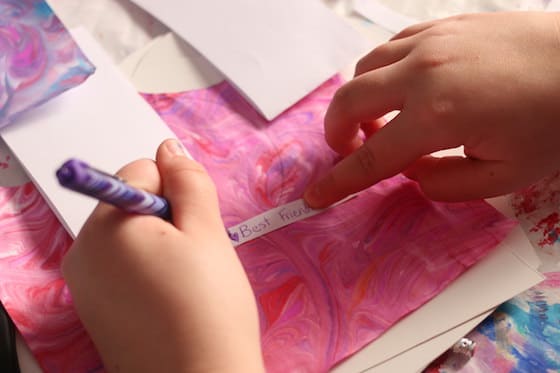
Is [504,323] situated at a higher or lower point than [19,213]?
lower

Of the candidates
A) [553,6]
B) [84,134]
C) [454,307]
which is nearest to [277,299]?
[454,307]

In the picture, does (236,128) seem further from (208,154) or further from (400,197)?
(400,197)

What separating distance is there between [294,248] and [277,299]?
6cm

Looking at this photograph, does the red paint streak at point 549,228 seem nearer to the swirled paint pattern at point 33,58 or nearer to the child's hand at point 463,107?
the child's hand at point 463,107

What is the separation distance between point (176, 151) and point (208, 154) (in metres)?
0.12

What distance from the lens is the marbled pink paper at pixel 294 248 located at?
1.74ft

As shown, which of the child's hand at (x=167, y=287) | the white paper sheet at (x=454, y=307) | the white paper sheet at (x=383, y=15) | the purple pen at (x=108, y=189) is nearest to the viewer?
the purple pen at (x=108, y=189)

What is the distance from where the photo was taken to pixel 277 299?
0.56m

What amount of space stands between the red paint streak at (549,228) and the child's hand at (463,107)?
8cm

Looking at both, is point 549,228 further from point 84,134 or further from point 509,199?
point 84,134

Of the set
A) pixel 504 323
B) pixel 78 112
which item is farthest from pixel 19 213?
pixel 504 323

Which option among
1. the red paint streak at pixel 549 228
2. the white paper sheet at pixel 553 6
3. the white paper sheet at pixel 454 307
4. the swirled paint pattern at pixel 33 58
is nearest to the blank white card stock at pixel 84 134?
the swirled paint pattern at pixel 33 58

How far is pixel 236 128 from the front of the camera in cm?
67

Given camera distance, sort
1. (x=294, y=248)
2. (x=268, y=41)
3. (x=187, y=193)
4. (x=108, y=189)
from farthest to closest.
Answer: (x=268, y=41)
(x=294, y=248)
(x=187, y=193)
(x=108, y=189)
